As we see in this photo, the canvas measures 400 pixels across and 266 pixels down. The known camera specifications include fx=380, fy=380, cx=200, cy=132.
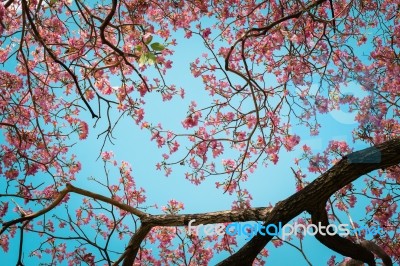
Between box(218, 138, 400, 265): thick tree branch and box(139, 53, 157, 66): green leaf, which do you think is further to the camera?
box(218, 138, 400, 265): thick tree branch

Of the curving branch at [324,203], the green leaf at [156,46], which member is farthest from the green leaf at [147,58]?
the curving branch at [324,203]

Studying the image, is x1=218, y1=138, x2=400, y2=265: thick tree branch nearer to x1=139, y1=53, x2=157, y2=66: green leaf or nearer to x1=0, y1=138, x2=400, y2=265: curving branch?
x1=0, y1=138, x2=400, y2=265: curving branch

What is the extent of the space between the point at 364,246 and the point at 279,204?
1.12 metres

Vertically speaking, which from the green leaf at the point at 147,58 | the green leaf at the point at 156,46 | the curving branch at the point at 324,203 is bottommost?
the curving branch at the point at 324,203

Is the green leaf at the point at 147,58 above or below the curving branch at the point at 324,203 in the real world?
above

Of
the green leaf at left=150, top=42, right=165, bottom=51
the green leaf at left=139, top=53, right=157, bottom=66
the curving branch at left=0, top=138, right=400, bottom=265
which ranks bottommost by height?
the curving branch at left=0, top=138, right=400, bottom=265

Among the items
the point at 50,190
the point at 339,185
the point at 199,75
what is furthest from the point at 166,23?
the point at 339,185

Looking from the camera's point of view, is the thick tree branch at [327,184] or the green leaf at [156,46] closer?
the green leaf at [156,46]

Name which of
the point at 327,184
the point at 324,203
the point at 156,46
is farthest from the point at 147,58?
the point at 324,203

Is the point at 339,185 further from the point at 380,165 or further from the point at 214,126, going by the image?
the point at 214,126

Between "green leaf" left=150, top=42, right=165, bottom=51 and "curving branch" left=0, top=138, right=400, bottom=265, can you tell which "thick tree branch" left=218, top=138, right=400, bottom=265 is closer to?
"curving branch" left=0, top=138, right=400, bottom=265

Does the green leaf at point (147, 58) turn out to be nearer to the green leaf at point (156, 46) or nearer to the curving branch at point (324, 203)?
the green leaf at point (156, 46)

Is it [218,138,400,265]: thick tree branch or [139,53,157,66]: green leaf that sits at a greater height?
[139,53,157,66]: green leaf

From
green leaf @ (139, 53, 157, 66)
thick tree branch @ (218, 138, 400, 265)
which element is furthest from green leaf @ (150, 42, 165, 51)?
thick tree branch @ (218, 138, 400, 265)
